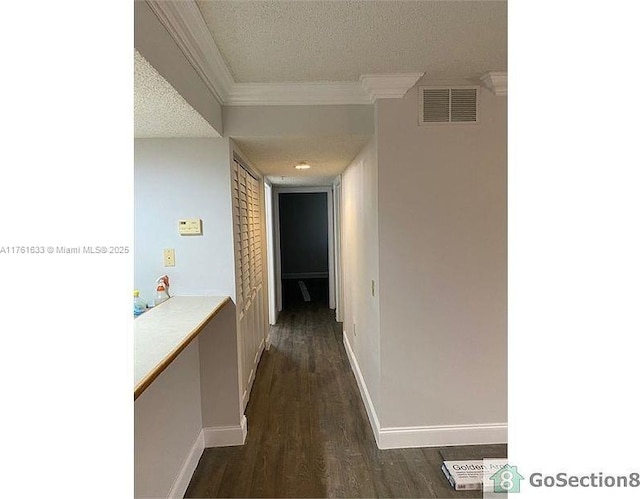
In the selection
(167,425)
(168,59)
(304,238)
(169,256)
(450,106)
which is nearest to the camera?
(168,59)

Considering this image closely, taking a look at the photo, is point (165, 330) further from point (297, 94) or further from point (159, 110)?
point (297, 94)

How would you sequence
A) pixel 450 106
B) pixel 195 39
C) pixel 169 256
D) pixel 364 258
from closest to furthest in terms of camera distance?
pixel 195 39
pixel 450 106
pixel 169 256
pixel 364 258

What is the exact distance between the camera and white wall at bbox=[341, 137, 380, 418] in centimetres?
237

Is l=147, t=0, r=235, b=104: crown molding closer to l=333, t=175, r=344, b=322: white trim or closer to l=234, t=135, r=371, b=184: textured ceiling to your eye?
l=234, t=135, r=371, b=184: textured ceiling

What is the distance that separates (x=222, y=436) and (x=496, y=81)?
270cm

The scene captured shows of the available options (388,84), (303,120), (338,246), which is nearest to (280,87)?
(303,120)

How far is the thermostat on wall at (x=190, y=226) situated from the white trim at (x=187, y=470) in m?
1.25

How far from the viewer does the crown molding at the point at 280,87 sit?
5.42 ft

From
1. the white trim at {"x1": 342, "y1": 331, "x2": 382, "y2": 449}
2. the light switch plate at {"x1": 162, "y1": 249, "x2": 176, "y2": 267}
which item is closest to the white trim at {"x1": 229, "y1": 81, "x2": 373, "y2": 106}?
the light switch plate at {"x1": 162, "y1": 249, "x2": 176, "y2": 267}

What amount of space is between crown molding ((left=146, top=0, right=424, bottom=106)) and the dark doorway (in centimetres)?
628

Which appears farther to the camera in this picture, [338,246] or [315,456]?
[338,246]

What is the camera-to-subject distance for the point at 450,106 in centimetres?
218

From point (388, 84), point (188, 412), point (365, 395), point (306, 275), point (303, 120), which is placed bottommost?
point (365, 395)
